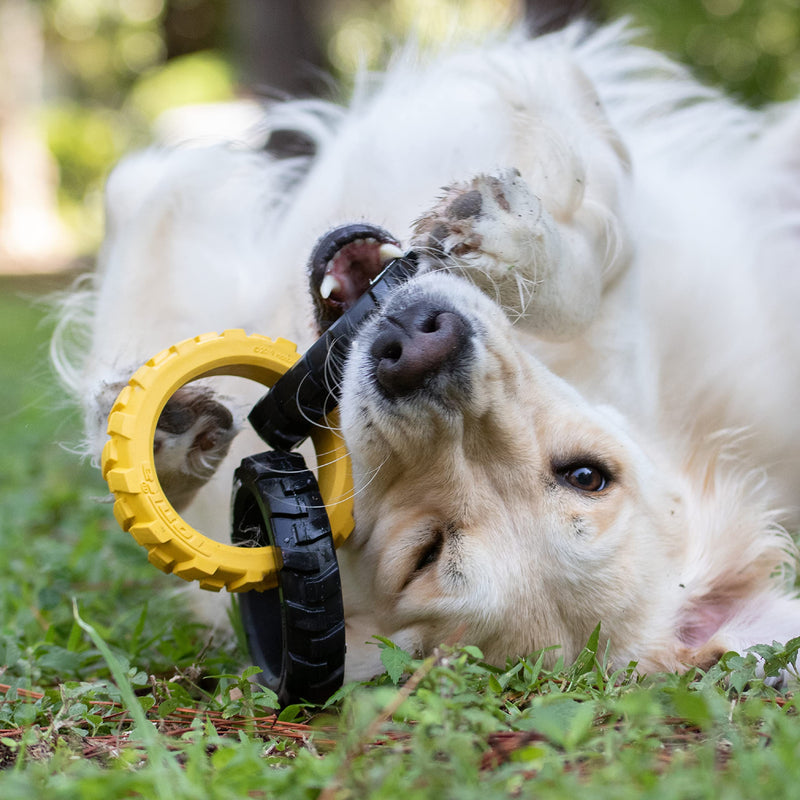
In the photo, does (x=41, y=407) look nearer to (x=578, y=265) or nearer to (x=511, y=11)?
(x=578, y=265)

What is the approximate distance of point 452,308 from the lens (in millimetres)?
2535

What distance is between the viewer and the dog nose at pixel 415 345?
2.41m

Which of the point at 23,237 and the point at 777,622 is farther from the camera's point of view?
the point at 23,237

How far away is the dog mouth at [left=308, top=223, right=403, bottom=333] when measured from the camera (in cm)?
286

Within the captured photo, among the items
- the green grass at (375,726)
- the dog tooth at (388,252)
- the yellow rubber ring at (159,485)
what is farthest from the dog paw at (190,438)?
the dog tooth at (388,252)

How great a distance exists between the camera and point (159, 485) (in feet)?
7.91

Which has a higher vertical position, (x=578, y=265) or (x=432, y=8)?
(x=432, y=8)

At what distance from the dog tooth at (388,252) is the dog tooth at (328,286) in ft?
0.51

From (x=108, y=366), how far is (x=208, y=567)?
1365 mm

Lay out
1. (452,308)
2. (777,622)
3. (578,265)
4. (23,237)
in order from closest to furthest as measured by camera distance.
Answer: (452,308) → (777,622) → (578,265) → (23,237)

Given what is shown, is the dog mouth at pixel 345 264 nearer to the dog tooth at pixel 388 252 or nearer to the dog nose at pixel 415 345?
the dog tooth at pixel 388 252

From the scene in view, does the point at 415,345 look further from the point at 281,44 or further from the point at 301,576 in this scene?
the point at 281,44

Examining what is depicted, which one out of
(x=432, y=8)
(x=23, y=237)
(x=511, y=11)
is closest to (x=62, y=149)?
(x=23, y=237)

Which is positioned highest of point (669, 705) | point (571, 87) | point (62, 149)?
point (571, 87)
